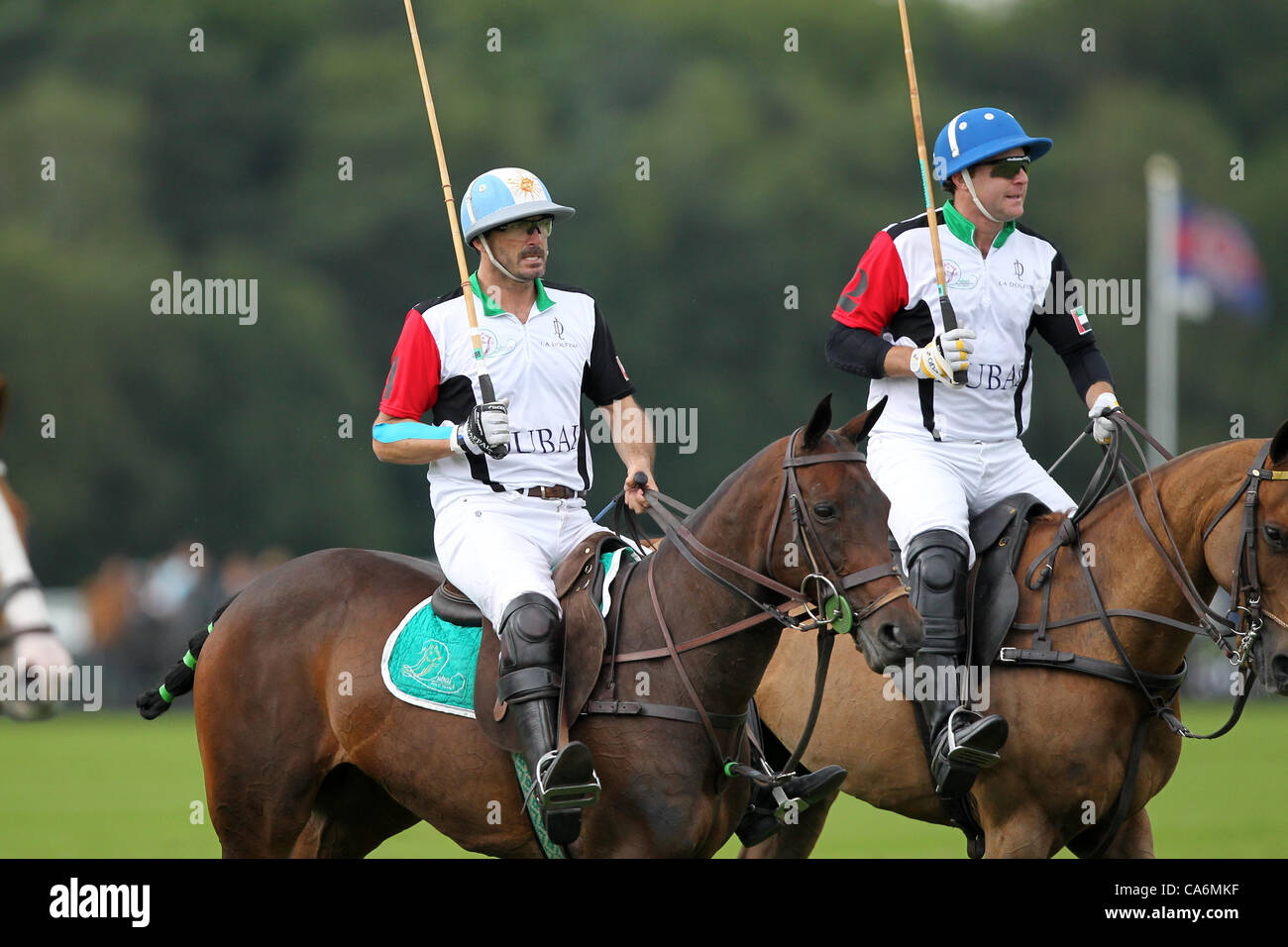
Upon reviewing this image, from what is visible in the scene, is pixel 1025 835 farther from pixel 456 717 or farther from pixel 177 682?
pixel 177 682

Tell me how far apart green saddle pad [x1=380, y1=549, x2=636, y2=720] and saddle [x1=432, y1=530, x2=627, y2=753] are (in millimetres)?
46

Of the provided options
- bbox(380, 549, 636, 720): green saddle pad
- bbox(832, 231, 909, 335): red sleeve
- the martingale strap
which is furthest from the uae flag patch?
bbox(380, 549, 636, 720): green saddle pad

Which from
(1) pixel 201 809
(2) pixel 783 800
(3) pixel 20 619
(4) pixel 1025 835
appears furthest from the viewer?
(1) pixel 201 809

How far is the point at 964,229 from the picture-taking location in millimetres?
7574

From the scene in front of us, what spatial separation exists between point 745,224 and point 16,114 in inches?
637

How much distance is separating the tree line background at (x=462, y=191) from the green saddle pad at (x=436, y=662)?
90.8ft

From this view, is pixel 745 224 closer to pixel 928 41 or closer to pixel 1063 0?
pixel 928 41

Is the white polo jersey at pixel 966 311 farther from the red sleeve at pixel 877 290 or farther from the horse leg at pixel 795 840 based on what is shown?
the horse leg at pixel 795 840

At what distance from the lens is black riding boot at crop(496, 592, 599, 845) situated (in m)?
6.03

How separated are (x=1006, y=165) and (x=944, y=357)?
99 cm

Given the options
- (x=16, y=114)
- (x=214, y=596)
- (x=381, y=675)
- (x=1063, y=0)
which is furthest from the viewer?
(x=1063, y=0)

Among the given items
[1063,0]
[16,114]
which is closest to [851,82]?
[1063,0]

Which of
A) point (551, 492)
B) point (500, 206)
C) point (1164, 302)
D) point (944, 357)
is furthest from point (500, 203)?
point (1164, 302)

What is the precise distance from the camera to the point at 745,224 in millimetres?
43969
